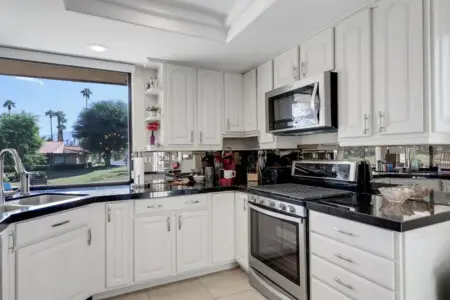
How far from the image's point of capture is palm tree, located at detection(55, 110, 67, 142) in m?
2.88

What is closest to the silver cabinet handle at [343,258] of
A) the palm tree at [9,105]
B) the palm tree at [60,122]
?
the palm tree at [60,122]

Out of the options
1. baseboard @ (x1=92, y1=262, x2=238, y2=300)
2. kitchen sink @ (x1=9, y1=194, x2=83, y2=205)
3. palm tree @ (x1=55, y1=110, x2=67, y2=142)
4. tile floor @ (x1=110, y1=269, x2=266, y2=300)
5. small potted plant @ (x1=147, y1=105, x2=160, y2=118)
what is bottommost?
tile floor @ (x1=110, y1=269, x2=266, y2=300)

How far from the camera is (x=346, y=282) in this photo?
1.61m

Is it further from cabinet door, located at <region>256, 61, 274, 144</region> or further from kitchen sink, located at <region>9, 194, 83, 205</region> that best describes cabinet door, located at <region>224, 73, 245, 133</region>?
kitchen sink, located at <region>9, 194, 83, 205</region>

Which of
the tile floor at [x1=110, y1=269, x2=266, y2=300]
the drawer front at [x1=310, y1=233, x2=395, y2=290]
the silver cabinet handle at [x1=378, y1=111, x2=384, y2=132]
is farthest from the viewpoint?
the tile floor at [x1=110, y1=269, x2=266, y2=300]

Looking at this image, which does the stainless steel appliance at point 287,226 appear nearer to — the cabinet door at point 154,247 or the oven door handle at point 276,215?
the oven door handle at point 276,215

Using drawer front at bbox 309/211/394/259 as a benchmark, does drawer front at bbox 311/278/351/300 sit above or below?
below

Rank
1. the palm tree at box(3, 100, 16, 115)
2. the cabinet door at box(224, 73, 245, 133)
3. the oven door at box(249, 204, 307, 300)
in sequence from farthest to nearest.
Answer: the cabinet door at box(224, 73, 245, 133), the palm tree at box(3, 100, 16, 115), the oven door at box(249, 204, 307, 300)

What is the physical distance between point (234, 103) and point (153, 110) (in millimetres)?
A: 954

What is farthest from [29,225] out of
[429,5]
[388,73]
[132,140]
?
[429,5]

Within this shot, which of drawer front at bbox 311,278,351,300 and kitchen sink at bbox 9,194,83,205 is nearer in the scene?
drawer front at bbox 311,278,351,300

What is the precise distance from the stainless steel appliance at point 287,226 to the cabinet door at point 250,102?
0.80 m

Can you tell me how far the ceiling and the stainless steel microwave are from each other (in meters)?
0.43

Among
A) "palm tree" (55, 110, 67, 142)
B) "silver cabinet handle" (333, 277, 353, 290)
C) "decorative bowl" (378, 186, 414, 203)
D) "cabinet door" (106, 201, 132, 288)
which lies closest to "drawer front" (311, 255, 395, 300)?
"silver cabinet handle" (333, 277, 353, 290)
